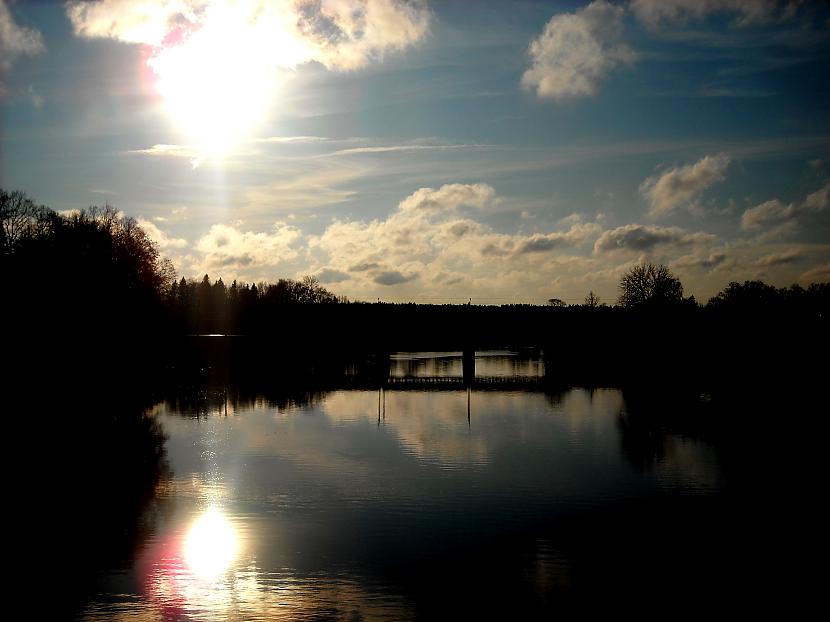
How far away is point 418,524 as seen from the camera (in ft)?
103

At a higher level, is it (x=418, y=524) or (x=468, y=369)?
(x=468, y=369)

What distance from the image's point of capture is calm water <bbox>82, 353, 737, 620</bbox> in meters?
23.4

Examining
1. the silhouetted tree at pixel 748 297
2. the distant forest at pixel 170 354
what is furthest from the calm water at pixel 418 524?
the silhouetted tree at pixel 748 297

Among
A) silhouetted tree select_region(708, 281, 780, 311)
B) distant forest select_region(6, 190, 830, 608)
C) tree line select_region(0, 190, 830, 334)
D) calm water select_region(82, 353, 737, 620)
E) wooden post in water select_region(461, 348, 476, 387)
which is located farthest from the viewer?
silhouetted tree select_region(708, 281, 780, 311)

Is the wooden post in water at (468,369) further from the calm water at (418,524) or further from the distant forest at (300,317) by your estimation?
the calm water at (418,524)

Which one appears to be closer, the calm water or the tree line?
the calm water

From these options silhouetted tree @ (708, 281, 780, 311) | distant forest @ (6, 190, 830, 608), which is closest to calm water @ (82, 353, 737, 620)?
distant forest @ (6, 190, 830, 608)

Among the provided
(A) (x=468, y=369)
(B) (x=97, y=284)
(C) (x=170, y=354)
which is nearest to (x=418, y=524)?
(B) (x=97, y=284)

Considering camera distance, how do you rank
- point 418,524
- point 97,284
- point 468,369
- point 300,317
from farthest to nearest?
point 300,317 → point 468,369 → point 97,284 → point 418,524

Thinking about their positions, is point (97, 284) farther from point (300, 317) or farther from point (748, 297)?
point (748, 297)

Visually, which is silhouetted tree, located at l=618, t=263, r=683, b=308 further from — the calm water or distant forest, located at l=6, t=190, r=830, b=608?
the calm water

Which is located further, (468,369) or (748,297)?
(748,297)

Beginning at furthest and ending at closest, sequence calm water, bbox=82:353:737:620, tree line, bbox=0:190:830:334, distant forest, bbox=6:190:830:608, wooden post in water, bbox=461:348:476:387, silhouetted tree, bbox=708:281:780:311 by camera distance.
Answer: silhouetted tree, bbox=708:281:780:311 < wooden post in water, bbox=461:348:476:387 < tree line, bbox=0:190:830:334 < distant forest, bbox=6:190:830:608 < calm water, bbox=82:353:737:620

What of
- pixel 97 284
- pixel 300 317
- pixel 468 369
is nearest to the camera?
pixel 97 284
